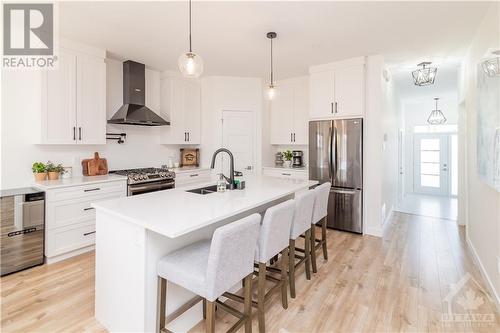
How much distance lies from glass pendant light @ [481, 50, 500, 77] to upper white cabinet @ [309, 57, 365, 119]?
164 cm

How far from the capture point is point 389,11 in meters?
2.63

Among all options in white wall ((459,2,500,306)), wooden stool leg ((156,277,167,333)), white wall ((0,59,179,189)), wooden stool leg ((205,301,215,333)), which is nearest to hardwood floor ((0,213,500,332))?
white wall ((459,2,500,306))

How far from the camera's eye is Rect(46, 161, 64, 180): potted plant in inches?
131

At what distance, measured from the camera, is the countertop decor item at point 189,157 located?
17.0ft

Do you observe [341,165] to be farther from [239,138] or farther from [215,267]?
[215,267]

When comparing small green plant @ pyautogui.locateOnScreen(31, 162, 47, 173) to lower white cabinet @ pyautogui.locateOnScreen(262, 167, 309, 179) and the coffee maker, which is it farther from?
the coffee maker

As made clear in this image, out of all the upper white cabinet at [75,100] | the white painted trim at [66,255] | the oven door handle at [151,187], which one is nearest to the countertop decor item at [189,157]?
the oven door handle at [151,187]

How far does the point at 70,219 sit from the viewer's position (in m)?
3.12

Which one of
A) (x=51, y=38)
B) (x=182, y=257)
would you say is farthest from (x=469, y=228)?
(x=51, y=38)

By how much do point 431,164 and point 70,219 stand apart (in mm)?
8737

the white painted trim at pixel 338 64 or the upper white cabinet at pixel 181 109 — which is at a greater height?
the white painted trim at pixel 338 64

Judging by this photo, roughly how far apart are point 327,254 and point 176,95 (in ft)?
12.1

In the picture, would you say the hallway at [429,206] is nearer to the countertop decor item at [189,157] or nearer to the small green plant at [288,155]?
the small green plant at [288,155]

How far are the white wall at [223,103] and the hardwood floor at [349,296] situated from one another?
8.77ft
